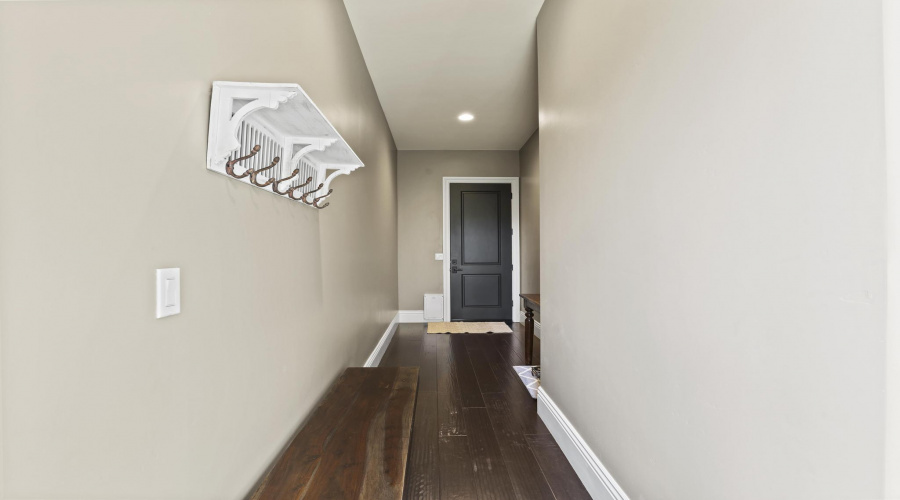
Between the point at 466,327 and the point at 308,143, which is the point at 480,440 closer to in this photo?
the point at 308,143

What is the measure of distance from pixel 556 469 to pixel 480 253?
411 centimetres

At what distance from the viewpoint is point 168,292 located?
0.81m

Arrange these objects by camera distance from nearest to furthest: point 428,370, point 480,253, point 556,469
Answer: point 556,469 → point 428,370 → point 480,253

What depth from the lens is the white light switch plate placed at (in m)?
0.78

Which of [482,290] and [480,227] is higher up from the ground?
[480,227]

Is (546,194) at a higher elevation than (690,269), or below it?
higher

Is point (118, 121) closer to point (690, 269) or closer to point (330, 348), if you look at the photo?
point (690, 269)

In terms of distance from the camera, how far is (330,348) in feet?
6.73

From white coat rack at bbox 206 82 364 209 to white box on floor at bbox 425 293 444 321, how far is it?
4.20 meters

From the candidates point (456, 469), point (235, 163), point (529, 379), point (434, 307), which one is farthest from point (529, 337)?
point (235, 163)

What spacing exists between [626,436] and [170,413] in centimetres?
138

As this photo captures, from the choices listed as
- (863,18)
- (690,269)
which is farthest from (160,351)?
(863,18)

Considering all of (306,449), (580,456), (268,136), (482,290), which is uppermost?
(268,136)

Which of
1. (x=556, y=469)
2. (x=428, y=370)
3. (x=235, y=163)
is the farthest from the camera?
(x=428, y=370)
